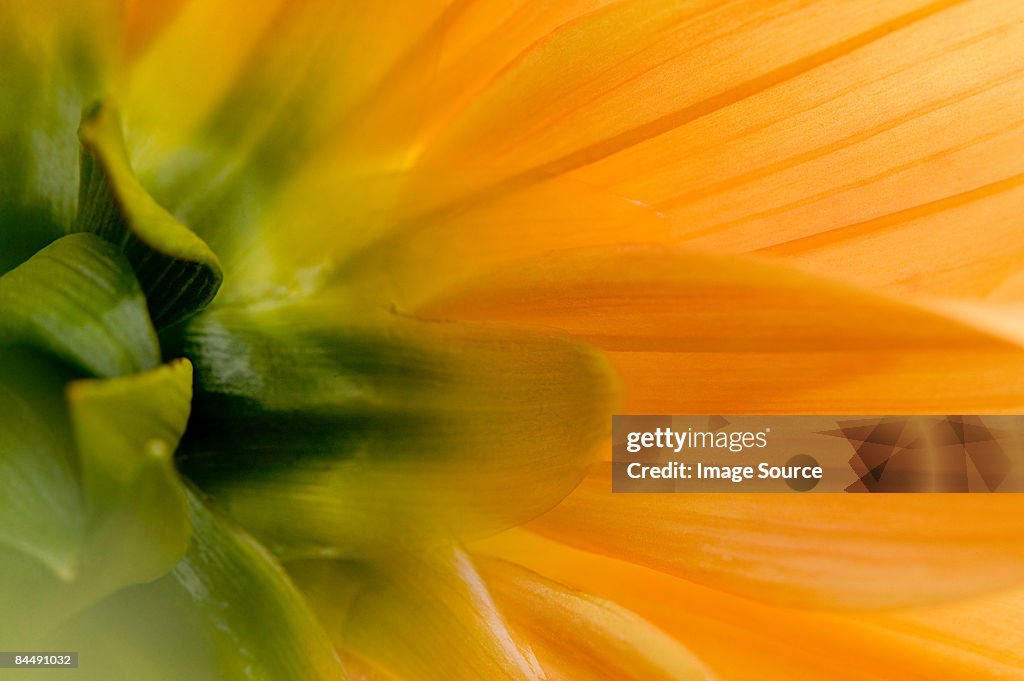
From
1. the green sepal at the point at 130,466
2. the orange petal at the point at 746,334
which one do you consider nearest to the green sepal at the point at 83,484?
the green sepal at the point at 130,466

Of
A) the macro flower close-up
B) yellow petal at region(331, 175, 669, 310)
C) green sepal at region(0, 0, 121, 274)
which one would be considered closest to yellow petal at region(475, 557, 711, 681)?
the macro flower close-up

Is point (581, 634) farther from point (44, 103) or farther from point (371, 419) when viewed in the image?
point (44, 103)

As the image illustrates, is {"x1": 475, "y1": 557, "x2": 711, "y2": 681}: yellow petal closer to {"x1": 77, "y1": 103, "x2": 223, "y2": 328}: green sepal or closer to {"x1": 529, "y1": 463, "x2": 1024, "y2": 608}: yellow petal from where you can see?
{"x1": 529, "y1": 463, "x2": 1024, "y2": 608}: yellow petal

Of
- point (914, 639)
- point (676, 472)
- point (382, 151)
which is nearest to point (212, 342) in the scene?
point (382, 151)

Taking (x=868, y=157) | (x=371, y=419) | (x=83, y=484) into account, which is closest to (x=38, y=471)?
(x=83, y=484)

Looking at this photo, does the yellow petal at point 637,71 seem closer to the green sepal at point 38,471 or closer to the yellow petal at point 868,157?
the yellow petal at point 868,157

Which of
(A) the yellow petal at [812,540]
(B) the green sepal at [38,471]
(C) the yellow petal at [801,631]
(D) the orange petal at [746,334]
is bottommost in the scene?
(C) the yellow petal at [801,631]

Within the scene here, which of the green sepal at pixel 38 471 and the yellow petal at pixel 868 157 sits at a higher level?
the yellow petal at pixel 868 157

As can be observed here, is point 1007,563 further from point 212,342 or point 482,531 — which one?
point 212,342
